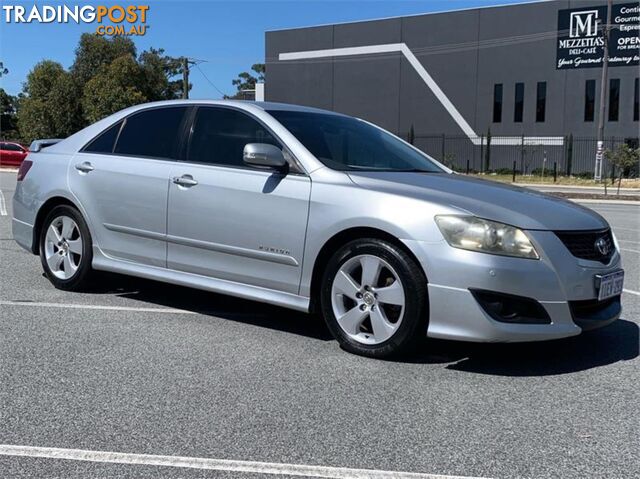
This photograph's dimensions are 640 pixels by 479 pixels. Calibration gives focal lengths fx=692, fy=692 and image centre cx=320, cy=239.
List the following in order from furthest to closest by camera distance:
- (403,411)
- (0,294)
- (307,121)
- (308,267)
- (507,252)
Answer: (0,294) → (307,121) → (308,267) → (507,252) → (403,411)

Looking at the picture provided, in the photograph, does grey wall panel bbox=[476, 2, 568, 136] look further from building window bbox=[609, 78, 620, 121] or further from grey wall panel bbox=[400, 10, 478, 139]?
building window bbox=[609, 78, 620, 121]

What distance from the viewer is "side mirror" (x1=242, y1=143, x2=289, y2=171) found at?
472 cm

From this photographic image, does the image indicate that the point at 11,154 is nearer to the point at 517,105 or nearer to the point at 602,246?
the point at 517,105

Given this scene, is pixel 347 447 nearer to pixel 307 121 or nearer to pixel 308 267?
pixel 308 267

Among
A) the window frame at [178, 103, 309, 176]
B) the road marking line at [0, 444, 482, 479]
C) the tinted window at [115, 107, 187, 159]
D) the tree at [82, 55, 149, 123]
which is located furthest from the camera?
the tree at [82, 55, 149, 123]

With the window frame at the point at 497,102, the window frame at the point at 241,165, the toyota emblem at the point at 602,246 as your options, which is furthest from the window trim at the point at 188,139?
the window frame at the point at 497,102

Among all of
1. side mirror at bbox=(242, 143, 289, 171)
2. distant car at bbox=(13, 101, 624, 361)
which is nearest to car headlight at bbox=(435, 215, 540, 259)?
distant car at bbox=(13, 101, 624, 361)

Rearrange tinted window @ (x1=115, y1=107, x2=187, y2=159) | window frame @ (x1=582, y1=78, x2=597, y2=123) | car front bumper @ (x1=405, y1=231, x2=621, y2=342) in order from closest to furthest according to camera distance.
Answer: car front bumper @ (x1=405, y1=231, x2=621, y2=342), tinted window @ (x1=115, y1=107, x2=187, y2=159), window frame @ (x1=582, y1=78, x2=597, y2=123)

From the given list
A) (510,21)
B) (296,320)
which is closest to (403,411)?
(296,320)

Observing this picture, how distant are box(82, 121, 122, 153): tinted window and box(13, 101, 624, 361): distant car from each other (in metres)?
0.01

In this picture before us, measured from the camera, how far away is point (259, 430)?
3314 mm

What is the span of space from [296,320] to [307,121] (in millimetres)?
1573

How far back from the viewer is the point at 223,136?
17.6ft

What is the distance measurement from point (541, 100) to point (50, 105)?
109ft
